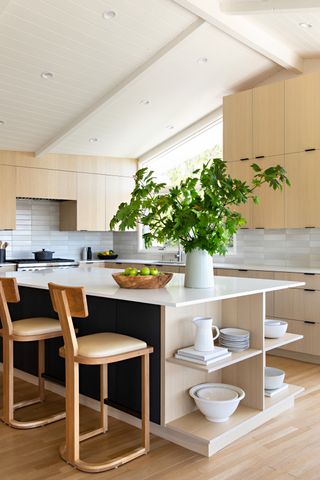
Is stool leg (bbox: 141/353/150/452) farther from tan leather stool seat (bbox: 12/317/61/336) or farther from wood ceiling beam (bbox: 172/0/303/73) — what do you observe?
wood ceiling beam (bbox: 172/0/303/73)

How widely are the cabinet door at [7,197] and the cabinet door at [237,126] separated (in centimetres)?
295

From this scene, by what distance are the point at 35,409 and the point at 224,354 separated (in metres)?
1.53

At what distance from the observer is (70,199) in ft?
24.4

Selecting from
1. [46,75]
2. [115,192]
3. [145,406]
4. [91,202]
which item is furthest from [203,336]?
[115,192]

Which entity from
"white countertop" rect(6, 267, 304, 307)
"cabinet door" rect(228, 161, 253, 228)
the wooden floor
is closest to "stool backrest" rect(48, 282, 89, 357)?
"white countertop" rect(6, 267, 304, 307)

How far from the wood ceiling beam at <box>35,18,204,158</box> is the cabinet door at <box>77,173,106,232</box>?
0.82 metres

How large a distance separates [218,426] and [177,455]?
0.33m

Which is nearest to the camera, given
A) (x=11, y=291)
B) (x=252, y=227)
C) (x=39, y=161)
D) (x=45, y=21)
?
(x=11, y=291)

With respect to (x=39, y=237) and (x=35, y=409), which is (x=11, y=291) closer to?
(x=35, y=409)

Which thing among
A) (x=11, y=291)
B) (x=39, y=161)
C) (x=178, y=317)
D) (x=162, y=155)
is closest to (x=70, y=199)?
(x=39, y=161)

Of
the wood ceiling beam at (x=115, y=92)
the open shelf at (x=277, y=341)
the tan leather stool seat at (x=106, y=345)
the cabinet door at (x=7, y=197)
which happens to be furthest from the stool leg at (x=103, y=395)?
the cabinet door at (x=7, y=197)

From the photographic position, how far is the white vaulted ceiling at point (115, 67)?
15.3 ft

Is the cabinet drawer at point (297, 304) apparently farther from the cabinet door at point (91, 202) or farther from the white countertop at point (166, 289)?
the cabinet door at point (91, 202)

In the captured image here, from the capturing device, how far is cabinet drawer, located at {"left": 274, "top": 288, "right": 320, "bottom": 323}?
5082 mm
